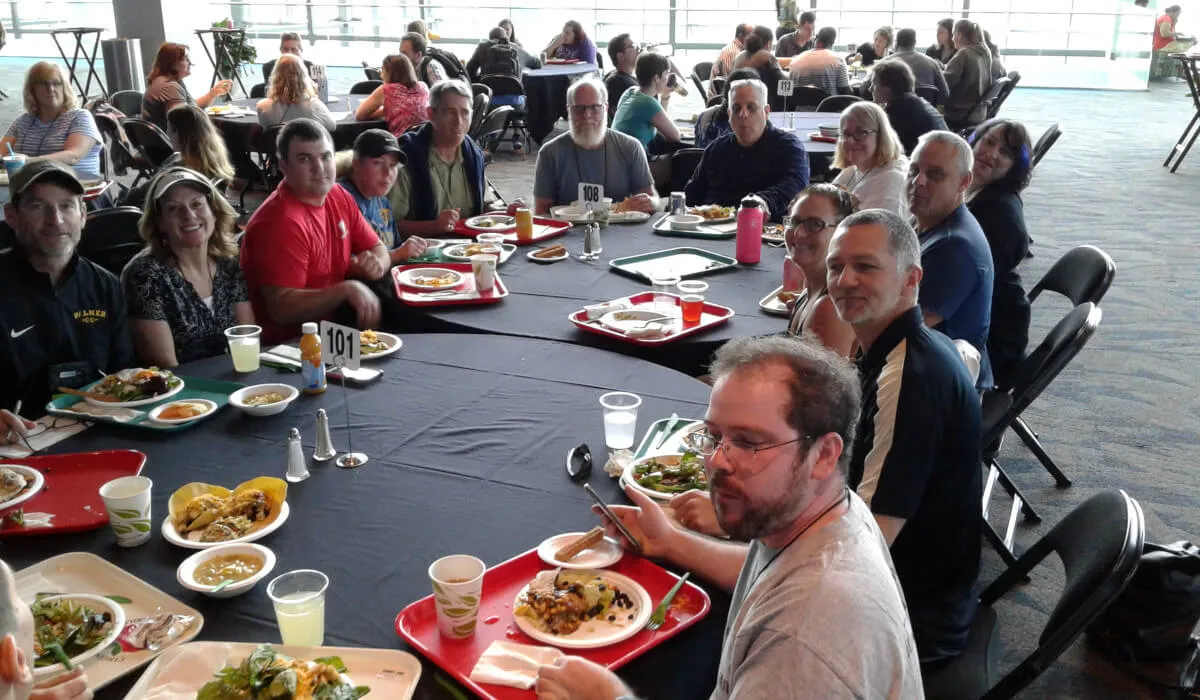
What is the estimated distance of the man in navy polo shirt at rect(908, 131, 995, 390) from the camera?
3174 mm

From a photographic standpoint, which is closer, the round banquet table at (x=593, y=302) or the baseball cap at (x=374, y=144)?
the round banquet table at (x=593, y=302)

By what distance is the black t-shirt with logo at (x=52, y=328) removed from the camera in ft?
9.26

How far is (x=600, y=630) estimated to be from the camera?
Answer: 64.7 inches

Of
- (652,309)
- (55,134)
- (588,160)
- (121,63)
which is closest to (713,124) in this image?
(588,160)

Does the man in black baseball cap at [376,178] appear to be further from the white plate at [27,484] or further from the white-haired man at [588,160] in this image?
the white plate at [27,484]

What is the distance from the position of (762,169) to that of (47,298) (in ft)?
11.7

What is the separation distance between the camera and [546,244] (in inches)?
172

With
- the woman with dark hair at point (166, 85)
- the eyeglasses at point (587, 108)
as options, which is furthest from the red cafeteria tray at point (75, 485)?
the woman with dark hair at point (166, 85)

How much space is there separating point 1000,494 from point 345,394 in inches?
108

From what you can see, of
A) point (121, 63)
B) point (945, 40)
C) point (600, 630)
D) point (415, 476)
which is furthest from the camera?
point (121, 63)

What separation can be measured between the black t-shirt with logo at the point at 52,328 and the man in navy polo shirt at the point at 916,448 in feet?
7.28

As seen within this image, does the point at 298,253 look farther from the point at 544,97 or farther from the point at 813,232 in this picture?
the point at 544,97

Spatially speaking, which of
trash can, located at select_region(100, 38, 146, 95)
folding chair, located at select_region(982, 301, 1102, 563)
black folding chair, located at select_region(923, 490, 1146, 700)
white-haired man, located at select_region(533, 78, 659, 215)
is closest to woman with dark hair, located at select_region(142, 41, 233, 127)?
white-haired man, located at select_region(533, 78, 659, 215)

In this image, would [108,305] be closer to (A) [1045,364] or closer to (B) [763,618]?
(B) [763,618]
